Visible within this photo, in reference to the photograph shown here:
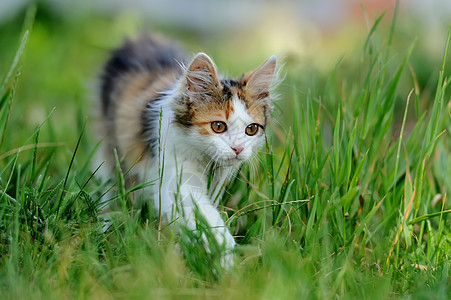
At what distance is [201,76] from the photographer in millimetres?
2779

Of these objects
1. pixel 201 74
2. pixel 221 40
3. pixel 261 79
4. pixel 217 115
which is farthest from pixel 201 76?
pixel 221 40

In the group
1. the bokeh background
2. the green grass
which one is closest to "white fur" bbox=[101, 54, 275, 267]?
the green grass

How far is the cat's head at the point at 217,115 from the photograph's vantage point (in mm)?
2719

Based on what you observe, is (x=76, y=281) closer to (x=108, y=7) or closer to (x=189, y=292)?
(x=189, y=292)

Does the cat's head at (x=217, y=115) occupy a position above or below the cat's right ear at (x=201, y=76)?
below

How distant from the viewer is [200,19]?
9.17m

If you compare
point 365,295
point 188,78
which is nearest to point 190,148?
point 188,78

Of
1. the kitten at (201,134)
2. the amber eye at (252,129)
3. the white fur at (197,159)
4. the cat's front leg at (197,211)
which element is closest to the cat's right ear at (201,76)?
the kitten at (201,134)

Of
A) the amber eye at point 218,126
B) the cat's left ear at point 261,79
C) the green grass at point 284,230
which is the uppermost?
the cat's left ear at point 261,79

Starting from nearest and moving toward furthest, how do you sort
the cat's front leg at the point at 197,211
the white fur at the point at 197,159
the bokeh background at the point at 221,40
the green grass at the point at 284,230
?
1. the green grass at the point at 284,230
2. the cat's front leg at the point at 197,211
3. the white fur at the point at 197,159
4. the bokeh background at the point at 221,40

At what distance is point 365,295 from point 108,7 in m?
7.13

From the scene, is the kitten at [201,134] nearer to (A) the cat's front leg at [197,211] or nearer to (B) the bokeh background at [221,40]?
(A) the cat's front leg at [197,211]

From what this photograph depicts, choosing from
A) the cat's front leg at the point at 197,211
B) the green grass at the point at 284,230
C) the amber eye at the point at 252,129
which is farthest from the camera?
the amber eye at the point at 252,129

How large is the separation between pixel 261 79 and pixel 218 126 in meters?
0.37
